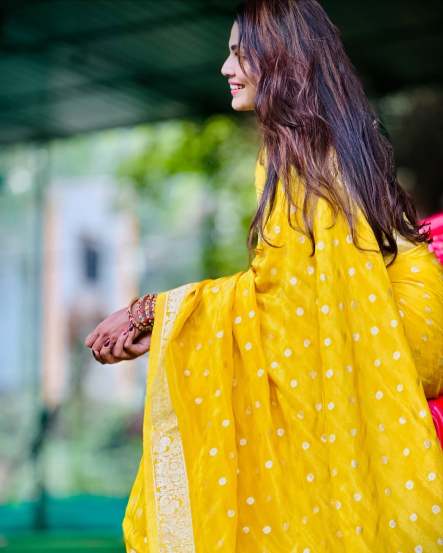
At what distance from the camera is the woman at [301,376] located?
2.02 meters

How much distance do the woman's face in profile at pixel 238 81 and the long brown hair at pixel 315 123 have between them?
2cm

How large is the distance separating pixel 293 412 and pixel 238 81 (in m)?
0.74

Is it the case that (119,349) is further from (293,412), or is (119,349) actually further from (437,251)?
(437,251)

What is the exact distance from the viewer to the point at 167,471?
2.10 meters

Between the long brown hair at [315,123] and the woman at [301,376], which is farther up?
the long brown hair at [315,123]

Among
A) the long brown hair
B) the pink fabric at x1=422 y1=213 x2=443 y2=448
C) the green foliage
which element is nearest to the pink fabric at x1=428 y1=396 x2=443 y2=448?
the pink fabric at x1=422 y1=213 x2=443 y2=448

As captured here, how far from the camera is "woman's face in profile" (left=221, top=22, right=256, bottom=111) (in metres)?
2.29

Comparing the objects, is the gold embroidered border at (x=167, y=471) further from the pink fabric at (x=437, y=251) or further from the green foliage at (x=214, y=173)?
the green foliage at (x=214, y=173)

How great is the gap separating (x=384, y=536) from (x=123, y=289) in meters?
9.35

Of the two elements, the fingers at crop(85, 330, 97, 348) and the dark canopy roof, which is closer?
the fingers at crop(85, 330, 97, 348)

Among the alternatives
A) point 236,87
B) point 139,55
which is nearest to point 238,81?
point 236,87

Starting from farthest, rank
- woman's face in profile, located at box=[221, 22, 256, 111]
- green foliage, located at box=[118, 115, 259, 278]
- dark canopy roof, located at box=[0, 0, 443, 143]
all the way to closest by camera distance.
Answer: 1. green foliage, located at box=[118, 115, 259, 278]
2. dark canopy roof, located at box=[0, 0, 443, 143]
3. woman's face in profile, located at box=[221, 22, 256, 111]

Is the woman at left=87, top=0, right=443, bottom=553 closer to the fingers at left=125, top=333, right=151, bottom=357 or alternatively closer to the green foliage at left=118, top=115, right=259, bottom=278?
the fingers at left=125, top=333, right=151, bottom=357

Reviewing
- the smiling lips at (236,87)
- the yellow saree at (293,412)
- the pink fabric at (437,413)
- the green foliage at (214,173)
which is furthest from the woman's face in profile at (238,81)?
the green foliage at (214,173)
